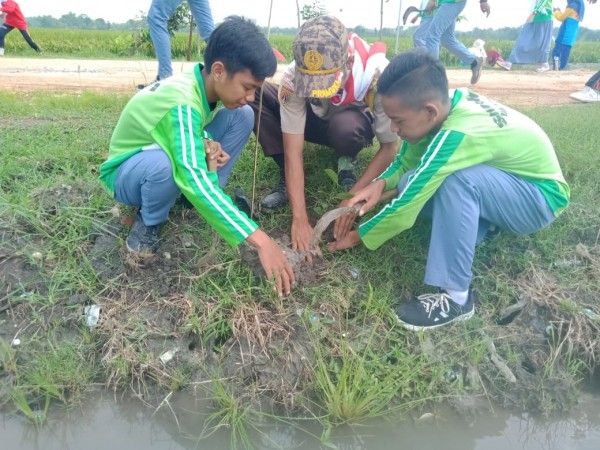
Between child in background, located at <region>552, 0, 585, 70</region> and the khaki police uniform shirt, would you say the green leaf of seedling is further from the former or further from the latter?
child in background, located at <region>552, 0, 585, 70</region>

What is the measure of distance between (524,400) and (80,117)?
3.97m

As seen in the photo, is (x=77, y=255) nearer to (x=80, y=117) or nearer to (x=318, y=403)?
(x=318, y=403)

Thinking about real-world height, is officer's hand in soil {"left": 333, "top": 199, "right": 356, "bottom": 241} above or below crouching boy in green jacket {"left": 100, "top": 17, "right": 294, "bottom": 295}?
below

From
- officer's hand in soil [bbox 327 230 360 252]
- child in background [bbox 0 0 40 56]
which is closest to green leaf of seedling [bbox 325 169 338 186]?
officer's hand in soil [bbox 327 230 360 252]

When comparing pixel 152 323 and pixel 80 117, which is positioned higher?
pixel 80 117

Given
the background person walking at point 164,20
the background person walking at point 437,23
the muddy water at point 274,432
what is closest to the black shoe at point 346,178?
the muddy water at point 274,432

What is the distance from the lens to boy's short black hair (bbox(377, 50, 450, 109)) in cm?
250

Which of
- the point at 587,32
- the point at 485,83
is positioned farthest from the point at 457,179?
the point at 587,32

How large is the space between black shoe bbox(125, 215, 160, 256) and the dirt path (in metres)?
4.00

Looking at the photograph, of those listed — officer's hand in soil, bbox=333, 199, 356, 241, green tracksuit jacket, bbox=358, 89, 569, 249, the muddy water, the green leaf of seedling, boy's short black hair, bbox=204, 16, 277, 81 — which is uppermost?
boy's short black hair, bbox=204, 16, 277, 81

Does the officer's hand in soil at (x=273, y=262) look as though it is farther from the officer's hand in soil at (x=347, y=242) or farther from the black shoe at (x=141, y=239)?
the black shoe at (x=141, y=239)

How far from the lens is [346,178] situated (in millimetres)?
3502

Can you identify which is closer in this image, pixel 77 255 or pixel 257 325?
pixel 257 325

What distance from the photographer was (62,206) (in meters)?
3.16
